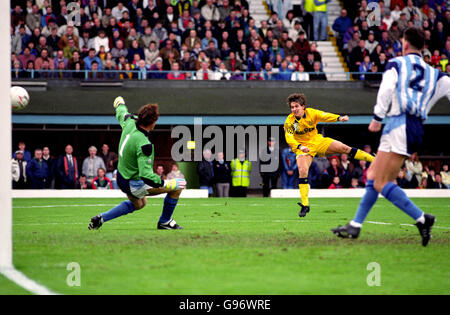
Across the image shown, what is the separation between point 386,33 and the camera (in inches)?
1107

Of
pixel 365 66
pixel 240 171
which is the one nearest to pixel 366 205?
pixel 240 171

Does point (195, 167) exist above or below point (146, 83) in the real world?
below

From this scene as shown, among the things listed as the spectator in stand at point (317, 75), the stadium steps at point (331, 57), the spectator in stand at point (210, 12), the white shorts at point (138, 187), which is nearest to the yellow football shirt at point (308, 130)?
the white shorts at point (138, 187)

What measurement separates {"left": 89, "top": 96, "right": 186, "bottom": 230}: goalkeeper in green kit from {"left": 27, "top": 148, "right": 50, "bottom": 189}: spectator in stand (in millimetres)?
12844

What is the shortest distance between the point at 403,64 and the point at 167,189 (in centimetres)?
390

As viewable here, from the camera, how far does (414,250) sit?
8.20 m

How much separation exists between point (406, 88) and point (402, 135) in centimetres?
56

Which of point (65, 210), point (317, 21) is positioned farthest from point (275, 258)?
point (317, 21)

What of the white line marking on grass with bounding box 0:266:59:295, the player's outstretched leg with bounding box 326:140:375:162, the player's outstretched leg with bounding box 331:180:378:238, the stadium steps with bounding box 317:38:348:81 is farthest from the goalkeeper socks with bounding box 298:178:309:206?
the stadium steps with bounding box 317:38:348:81

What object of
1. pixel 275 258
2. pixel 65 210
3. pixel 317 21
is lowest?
pixel 65 210

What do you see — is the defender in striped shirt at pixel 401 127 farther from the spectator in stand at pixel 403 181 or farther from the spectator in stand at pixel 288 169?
the spectator in stand at pixel 403 181

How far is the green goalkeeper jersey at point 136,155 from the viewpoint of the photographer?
9.52 m

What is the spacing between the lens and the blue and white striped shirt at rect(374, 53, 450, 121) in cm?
805
